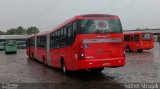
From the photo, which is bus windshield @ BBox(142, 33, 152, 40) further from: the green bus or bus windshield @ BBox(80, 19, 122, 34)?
bus windshield @ BBox(80, 19, 122, 34)

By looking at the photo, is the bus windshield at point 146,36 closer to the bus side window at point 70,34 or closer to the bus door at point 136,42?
the bus door at point 136,42

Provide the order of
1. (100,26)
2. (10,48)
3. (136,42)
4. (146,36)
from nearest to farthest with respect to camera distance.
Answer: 1. (100,26)
2. (146,36)
3. (136,42)
4. (10,48)

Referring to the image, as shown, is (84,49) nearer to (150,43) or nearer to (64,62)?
(64,62)

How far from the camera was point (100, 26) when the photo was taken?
14.1m

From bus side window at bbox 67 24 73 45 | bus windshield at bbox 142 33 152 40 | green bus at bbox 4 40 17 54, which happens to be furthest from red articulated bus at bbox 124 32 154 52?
bus side window at bbox 67 24 73 45

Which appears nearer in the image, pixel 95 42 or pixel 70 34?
pixel 95 42

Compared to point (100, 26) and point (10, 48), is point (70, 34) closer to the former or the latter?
point (100, 26)

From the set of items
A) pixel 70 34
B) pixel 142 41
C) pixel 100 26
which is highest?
pixel 100 26

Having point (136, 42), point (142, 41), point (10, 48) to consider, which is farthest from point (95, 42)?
point (10, 48)

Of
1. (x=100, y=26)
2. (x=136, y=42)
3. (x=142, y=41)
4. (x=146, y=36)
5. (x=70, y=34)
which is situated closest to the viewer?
(x=100, y=26)

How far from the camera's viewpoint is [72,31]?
47.1ft

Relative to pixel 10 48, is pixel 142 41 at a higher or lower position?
higher

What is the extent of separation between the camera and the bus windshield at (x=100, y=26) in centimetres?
1376

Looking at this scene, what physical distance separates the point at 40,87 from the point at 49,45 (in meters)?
8.75
